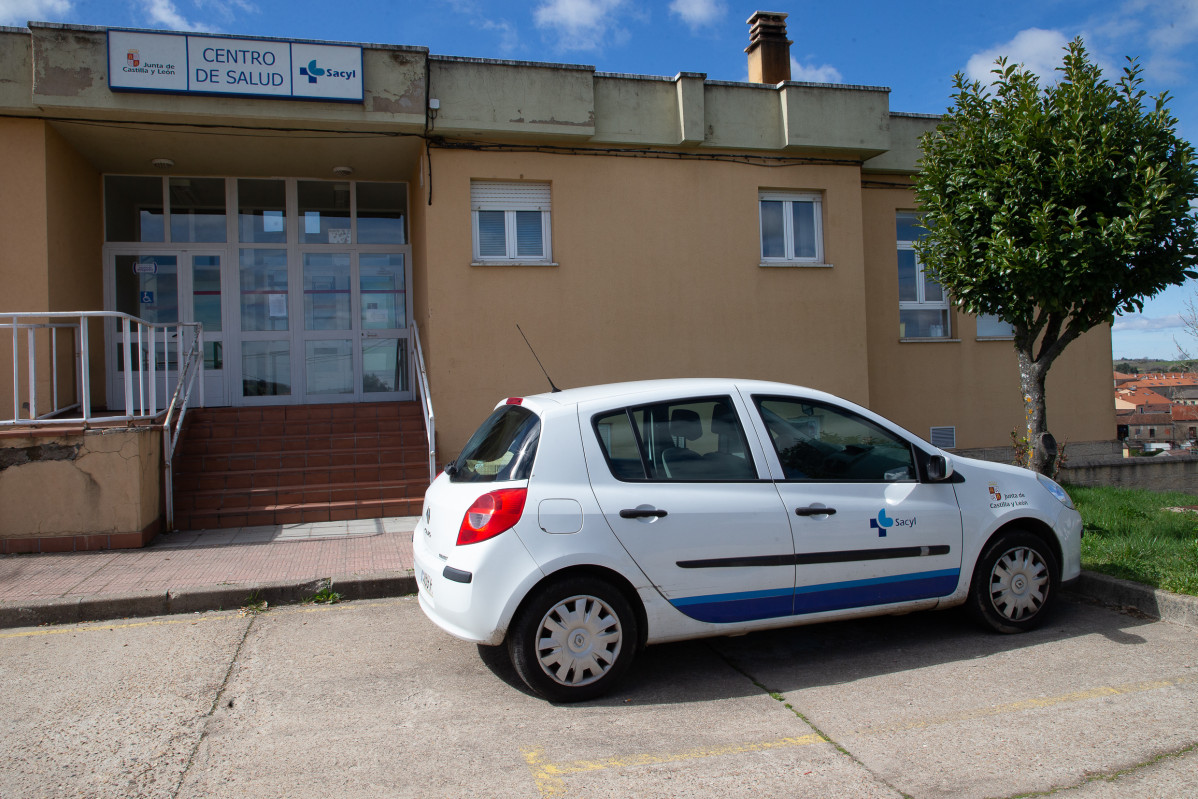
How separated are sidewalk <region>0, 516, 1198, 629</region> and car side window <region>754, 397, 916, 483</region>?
6.62ft

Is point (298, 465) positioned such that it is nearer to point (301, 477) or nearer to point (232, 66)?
point (301, 477)

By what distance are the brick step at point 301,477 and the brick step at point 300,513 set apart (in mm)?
345

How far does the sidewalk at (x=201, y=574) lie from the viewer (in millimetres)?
5566

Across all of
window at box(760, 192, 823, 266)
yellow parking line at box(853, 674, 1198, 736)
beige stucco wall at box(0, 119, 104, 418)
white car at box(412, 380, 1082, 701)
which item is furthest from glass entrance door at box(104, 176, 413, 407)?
yellow parking line at box(853, 674, 1198, 736)

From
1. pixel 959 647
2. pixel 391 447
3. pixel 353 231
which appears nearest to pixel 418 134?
pixel 353 231

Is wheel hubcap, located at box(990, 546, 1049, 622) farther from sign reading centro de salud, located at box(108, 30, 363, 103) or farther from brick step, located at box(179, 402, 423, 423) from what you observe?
sign reading centro de salud, located at box(108, 30, 363, 103)

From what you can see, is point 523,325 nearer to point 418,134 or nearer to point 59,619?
point 418,134

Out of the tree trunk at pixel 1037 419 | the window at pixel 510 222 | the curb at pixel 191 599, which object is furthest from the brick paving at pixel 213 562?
the tree trunk at pixel 1037 419

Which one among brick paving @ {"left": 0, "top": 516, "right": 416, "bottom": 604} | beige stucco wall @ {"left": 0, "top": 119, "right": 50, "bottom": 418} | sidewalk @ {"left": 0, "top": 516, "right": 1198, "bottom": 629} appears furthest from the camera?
beige stucco wall @ {"left": 0, "top": 119, "right": 50, "bottom": 418}

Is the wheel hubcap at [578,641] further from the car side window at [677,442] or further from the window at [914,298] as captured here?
the window at [914,298]

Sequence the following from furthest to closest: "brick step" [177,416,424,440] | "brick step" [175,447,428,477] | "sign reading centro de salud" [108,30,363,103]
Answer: "brick step" [177,416,424,440]
"brick step" [175,447,428,477]
"sign reading centro de salud" [108,30,363,103]

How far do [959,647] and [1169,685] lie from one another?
3.25ft

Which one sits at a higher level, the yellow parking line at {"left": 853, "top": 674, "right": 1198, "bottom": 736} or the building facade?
the building facade

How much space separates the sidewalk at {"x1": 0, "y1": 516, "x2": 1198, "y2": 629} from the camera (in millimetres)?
5438
